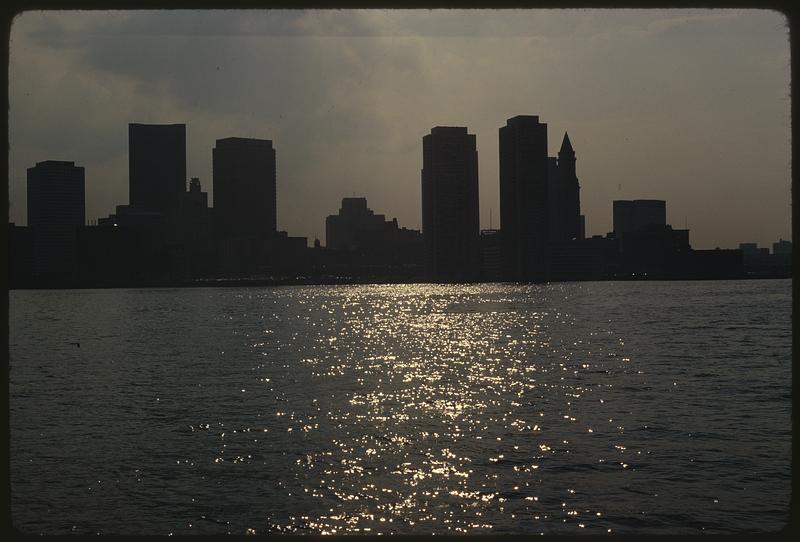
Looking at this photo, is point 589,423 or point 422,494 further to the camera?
point 589,423

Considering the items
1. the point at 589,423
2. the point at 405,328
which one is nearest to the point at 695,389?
the point at 589,423

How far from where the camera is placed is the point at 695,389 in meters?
43.5

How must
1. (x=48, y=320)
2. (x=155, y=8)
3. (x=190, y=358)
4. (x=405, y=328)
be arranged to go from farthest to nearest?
(x=48, y=320) < (x=405, y=328) < (x=190, y=358) < (x=155, y=8)

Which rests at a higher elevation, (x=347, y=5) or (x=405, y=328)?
(x=347, y=5)

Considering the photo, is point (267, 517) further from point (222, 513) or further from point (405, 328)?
point (405, 328)

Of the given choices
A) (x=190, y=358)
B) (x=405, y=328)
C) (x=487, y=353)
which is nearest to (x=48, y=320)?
(x=405, y=328)

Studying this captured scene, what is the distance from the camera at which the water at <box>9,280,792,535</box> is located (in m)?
20.1

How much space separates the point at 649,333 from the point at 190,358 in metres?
50.8

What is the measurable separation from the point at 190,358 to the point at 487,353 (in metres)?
24.8

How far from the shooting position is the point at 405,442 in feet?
95.9

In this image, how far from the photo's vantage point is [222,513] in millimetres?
20250

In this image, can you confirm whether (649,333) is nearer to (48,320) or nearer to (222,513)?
(222,513)

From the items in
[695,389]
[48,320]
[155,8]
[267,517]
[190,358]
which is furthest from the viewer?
[48,320]

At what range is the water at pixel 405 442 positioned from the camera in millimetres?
20125
